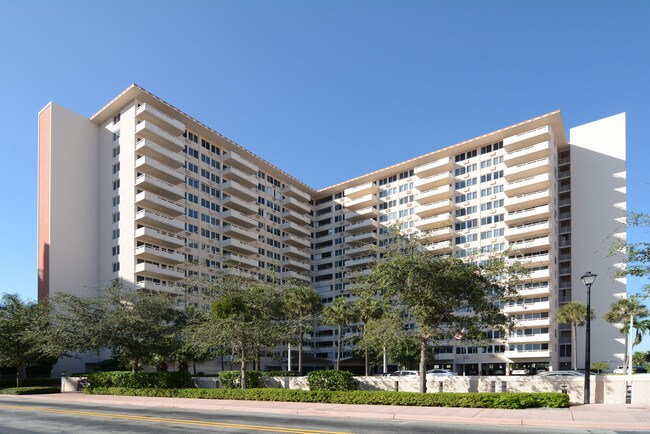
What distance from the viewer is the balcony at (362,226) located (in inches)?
3787

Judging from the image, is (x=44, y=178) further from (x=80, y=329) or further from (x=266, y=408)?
(x=266, y=408)

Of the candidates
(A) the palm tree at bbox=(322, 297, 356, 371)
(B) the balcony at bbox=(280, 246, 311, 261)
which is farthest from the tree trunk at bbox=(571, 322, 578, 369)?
(B) the balcony at bbox=(280, 246, 311, 261)

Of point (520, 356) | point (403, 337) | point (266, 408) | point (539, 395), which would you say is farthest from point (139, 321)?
point (520, 356)

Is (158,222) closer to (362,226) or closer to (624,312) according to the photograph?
(362,226)

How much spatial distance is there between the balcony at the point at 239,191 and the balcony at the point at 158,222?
12.1 metres

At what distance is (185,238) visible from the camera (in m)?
74.8

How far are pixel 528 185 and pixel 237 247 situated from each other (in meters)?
46.1

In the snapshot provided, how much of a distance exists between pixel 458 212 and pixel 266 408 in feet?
218

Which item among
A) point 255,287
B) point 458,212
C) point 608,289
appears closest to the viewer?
point 255,287

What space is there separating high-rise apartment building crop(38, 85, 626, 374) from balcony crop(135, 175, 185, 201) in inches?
8.5

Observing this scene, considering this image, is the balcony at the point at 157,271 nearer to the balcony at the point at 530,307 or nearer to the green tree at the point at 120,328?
the green tree at the point at 120,328

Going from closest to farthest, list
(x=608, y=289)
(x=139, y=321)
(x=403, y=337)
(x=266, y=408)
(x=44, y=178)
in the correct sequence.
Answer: (x=266, y=408) → (x=403, y=337) → (x=139, y=321) → (x=44, y=178) → (x=608, y=289)

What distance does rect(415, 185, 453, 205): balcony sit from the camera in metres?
84.9

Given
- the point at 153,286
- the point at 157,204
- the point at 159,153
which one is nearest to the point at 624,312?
the point at 153,286
